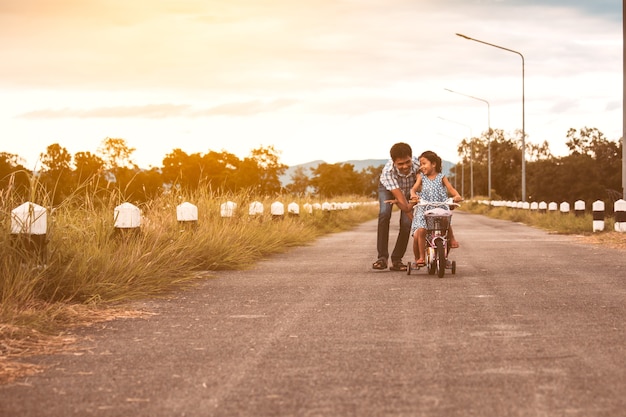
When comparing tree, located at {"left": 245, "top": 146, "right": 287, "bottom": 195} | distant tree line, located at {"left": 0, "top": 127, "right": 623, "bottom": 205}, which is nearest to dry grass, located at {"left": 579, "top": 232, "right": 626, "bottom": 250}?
distant tree line, located at {"left": 0, "top": 127, "right": 623, "bottom": 205}

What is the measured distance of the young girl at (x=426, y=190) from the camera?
450 inches

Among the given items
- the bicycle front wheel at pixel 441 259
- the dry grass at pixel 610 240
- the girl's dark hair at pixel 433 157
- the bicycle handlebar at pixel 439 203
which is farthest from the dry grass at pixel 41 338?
the dry grass at pixel 610 240

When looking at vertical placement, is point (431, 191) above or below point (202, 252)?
above

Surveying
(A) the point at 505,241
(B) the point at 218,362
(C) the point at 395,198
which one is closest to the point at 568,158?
(A) the point at 505,241

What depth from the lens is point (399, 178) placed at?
1200 centimetres

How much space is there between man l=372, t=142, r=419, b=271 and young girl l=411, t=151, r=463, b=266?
0.64 ft

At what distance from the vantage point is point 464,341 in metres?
6.20

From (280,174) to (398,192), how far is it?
5007 inches

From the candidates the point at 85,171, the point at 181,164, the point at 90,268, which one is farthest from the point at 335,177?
the point at 90,268

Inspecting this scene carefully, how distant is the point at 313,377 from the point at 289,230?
14.2 metres

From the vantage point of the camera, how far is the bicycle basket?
11.0m

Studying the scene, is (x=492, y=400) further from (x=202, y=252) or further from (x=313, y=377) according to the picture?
(x=202, y=252)

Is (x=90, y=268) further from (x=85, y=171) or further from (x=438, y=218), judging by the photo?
(x=85, y=171)

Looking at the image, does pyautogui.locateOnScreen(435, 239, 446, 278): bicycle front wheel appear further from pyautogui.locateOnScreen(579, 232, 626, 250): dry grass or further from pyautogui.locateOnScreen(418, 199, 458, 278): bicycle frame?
pyautogui.locateOnScreen(579, 232, 626, 250): dry grass
